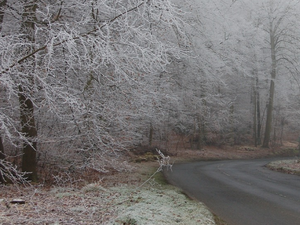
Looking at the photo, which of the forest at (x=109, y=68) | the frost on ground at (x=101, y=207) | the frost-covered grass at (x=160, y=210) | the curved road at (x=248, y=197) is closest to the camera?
the frost on ground at (x=101, y=207)

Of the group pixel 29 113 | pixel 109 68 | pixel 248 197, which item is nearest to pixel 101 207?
pixel 29 113

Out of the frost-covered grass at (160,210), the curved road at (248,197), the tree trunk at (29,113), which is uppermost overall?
the tree trunk at (29,113)

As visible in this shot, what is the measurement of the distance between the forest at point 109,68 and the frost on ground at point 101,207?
0.73 m

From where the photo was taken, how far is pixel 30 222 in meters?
5.29

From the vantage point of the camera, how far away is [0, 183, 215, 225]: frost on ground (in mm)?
5681

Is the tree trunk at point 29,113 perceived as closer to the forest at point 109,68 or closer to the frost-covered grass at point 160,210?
the forest at point 109,68

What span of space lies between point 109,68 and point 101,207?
431cm

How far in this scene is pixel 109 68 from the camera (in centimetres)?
987

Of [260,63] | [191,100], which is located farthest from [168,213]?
[260,63]

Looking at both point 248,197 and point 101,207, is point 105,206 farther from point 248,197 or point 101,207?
point 248,197

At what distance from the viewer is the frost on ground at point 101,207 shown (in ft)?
18.6

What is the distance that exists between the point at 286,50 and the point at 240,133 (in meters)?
9.93

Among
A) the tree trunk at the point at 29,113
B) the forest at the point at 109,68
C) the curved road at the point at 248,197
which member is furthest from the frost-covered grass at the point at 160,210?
the tree trunk at the point at 29,113

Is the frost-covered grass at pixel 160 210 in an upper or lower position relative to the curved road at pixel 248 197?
upper
